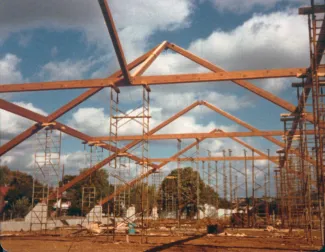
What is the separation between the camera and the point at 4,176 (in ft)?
151

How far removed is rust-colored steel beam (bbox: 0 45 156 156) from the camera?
18109mm

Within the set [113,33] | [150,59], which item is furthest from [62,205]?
[113,33]

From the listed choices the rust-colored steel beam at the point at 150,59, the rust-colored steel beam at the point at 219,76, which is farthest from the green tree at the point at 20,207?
the rust-colored steel beam at the point at 219,76

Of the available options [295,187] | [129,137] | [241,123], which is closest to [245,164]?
[295,187]

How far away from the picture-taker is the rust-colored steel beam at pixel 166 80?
50.3 feet

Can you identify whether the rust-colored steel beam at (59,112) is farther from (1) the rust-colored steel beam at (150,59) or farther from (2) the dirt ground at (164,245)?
(2) the dirt ground at (164,245)

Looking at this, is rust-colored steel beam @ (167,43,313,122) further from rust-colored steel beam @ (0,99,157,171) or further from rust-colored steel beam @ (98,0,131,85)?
rust-colored steel beam @ (0,99,157,171)

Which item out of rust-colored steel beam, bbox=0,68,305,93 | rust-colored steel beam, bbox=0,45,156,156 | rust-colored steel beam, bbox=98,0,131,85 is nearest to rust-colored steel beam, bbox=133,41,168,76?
rust-colored steel beam, bbox=0,45,156,156

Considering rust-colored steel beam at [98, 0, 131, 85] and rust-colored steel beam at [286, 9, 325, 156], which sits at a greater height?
rust-colored steel beam at [98, 0, 131, 85]

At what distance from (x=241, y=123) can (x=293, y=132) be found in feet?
9.62

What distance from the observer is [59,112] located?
66.8 ft

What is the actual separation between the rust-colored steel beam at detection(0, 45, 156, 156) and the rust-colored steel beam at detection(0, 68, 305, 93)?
46.6 inches

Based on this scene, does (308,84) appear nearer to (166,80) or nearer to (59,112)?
(166,80)

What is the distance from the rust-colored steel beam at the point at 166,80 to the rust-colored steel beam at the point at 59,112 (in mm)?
1183
